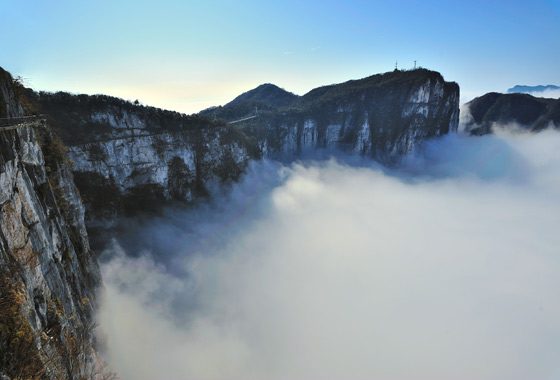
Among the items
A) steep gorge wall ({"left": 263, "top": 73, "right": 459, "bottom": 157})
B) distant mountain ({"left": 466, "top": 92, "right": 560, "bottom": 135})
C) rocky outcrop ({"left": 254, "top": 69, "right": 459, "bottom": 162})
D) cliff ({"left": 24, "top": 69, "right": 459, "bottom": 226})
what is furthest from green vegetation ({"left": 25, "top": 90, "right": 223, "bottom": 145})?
distant mountain ({"left": 466, "top": 92, "right": 560, "bottom": 135})

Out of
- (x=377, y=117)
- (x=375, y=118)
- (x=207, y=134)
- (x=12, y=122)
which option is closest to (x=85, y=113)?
(x=207, y=134)

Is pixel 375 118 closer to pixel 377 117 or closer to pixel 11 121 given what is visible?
pixel 377 117

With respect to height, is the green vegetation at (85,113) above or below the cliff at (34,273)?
above

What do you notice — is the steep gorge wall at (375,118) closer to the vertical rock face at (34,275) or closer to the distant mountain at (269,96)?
the distant mountain at (269,96)

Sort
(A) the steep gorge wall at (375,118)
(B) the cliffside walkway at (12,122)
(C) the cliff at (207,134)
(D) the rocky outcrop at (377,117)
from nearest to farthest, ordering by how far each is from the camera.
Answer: (B) the cliffside walkway at (12,122) → (C) the cliff at (207,134) → (D) the rocky outcrop at (377,117) → (A) the steep gorge wall at (375,118)

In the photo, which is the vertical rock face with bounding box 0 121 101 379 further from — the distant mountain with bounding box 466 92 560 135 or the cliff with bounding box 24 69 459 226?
the distant mountain with bounding box 466 92 560 135

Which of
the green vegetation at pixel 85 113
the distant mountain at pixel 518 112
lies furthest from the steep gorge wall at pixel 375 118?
the distant mountain at pixel 518 112
